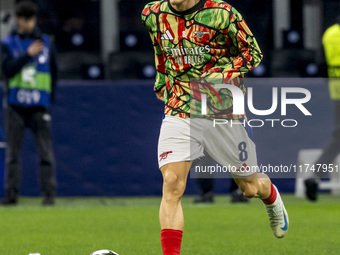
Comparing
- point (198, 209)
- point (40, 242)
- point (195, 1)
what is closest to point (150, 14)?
point (195, 1)

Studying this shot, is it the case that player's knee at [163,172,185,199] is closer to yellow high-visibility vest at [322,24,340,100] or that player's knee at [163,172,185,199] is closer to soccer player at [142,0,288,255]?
soccer player at [142,0,288,255]

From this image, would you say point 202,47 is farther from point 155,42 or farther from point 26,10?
point 26,10

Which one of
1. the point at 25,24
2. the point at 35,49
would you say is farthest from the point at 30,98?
the point at 25,24

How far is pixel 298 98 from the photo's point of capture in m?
12.3

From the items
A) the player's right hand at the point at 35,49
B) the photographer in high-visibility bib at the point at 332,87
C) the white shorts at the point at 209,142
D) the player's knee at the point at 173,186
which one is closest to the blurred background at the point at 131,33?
the photographer in high-visibility bib at the point at 332,87

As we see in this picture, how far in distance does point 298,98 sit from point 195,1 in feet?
20.7

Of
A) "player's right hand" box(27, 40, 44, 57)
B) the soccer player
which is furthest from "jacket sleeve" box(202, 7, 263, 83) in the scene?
"player's right hand" box(27, 40, 44, 57)

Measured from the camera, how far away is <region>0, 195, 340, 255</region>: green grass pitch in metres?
7.33

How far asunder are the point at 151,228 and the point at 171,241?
3.13 meters

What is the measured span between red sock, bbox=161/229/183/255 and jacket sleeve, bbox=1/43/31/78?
560 cm

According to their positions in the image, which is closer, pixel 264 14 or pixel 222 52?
pixel 222 52

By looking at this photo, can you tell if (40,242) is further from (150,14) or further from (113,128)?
(113,128)

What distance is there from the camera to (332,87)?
11.3 metres

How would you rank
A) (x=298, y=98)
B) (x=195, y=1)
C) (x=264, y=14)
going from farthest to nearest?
(x=264, y=14) < (x=298, y=98) < (x=195, y=1)
